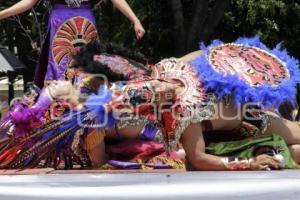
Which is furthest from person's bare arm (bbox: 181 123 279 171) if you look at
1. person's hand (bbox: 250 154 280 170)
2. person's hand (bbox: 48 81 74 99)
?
person's hand (bbox: 48 81 74 99)

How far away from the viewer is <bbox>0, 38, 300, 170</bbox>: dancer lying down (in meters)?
2.23

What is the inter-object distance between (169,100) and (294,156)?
627mm

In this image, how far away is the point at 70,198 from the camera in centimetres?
200

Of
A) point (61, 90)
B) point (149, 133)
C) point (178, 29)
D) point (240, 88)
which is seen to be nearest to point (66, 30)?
point (61, 90)

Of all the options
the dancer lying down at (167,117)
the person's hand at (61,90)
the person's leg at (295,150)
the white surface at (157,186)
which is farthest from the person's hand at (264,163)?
the person's hand at (61,90)

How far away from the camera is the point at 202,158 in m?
2.26

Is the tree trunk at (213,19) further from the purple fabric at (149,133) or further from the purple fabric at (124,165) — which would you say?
the purple fabric at (124,165)

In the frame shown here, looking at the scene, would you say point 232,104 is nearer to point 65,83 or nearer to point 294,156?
point 294,156

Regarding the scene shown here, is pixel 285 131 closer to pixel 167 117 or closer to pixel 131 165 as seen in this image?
pixel 167 117

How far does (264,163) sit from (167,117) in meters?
0.40

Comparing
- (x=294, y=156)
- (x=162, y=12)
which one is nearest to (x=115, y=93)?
(x=294, y=156)

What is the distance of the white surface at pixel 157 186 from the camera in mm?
1995

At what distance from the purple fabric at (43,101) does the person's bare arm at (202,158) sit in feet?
1.95

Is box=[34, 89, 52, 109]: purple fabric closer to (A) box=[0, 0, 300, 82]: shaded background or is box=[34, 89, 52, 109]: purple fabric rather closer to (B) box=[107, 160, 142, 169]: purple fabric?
(B) box=[107, 160, 142, 169]: purple fabric
